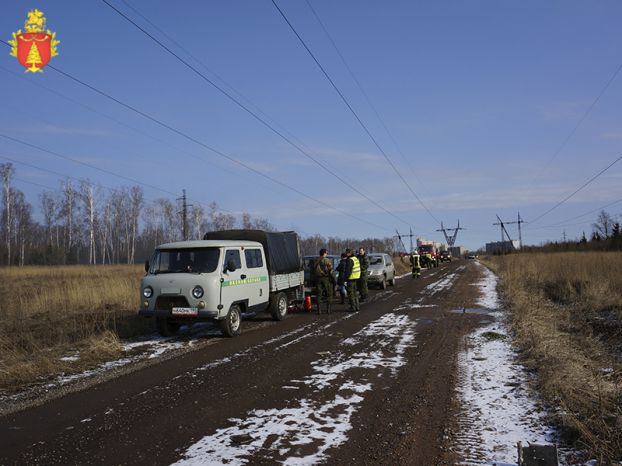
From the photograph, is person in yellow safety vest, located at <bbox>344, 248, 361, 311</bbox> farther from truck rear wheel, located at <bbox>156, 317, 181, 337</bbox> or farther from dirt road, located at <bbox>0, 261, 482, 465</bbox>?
truck rear wheel, located at <bbox>156, 317, 181, 337</bbox>

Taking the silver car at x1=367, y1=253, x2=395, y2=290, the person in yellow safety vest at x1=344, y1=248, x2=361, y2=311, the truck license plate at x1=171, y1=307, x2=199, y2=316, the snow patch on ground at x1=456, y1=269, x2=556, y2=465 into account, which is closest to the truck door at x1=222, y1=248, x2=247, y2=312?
the truck license plate at x1=171, y1=307, x2=199, y2=316

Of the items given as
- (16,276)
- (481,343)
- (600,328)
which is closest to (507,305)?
(600,328)

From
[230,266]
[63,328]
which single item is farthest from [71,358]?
[63,328]

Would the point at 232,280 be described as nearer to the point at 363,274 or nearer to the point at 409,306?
the point at 409,306

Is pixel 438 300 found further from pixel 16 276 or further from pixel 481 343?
pixel 16 276

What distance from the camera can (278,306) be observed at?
13.8m

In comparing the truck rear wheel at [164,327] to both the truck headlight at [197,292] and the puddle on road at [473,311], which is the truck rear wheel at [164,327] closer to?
the truck headlight at [197,292]

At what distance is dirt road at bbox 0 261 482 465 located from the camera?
4402 millimetres

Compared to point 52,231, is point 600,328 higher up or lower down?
lower down

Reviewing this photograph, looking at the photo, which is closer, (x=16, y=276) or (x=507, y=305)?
(x=507, y=305)

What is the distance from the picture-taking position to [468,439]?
4.58 m

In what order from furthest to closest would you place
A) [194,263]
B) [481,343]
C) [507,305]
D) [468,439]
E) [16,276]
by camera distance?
[16,276], [507,305], [194,263], [481,343], [468,439]

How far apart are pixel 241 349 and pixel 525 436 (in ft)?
19.6

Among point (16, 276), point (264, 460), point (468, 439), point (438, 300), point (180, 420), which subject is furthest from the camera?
point (16, 276)
